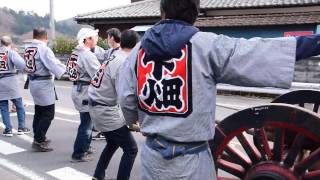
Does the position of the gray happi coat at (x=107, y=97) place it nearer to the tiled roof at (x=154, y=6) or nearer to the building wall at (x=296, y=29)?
the building wall at (x=296, y=29)

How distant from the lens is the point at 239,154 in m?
2.88

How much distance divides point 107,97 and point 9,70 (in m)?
3.61

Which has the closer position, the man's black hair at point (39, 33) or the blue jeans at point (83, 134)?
the blue jeans at point (83, 134)

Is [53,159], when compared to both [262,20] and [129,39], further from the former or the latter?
[262,20]

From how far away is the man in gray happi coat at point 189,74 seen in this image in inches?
78.9

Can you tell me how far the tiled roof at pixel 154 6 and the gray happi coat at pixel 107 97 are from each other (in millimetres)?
12825

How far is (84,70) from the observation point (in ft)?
17.3

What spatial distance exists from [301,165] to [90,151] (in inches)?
146

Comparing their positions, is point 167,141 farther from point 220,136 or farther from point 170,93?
point 220,136

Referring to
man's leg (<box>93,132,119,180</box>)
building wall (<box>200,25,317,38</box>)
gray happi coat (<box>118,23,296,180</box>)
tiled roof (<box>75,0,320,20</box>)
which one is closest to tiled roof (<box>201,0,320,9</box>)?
tiled roof (<box>75,0,320,20</box>)

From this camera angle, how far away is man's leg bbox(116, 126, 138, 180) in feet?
13.4

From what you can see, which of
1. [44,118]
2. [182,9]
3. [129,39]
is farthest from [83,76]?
[182,9]

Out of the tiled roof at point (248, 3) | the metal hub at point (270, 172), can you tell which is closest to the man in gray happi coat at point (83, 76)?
the metal hub at point (270, 172)

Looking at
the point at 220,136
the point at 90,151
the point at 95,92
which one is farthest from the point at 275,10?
the point at 220,136
